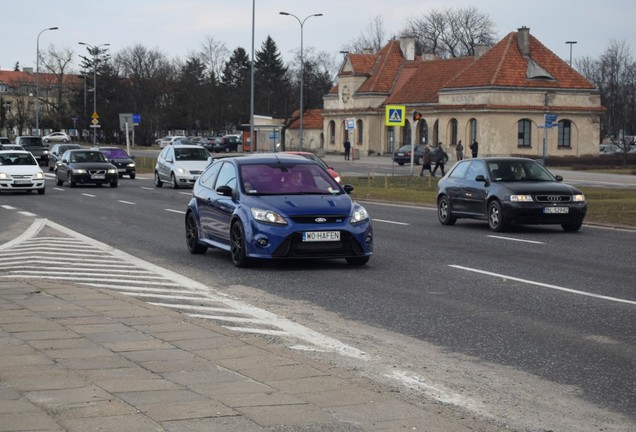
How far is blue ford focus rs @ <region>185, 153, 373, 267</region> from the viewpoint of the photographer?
14.9 metres

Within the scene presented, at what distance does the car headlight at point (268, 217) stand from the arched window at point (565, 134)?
71504 mm

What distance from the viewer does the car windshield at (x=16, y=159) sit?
4059 cm

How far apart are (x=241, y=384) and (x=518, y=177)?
16529mm

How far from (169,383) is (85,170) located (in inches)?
1508

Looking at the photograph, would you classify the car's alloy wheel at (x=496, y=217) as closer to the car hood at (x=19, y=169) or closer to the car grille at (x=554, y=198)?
the car grille at (x=554, y=198)

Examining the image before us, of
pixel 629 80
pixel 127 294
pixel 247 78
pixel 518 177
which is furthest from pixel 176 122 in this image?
pixel 127 294

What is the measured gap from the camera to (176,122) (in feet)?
450

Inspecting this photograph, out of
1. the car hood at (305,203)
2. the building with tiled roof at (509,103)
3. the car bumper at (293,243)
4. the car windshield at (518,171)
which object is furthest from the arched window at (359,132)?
the car bumper at (293,243)

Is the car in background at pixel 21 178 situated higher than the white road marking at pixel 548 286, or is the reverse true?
the car in background at pixel 21 178

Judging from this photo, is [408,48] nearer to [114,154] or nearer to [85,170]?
[114,154]

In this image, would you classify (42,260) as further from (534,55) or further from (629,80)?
(629,80)

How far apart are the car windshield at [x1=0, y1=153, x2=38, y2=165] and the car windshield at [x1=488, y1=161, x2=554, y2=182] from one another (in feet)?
71.6

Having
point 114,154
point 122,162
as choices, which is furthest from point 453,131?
point 122,162

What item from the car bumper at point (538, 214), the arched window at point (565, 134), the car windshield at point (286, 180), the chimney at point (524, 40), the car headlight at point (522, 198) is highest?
the chimney at point (524, 40)
